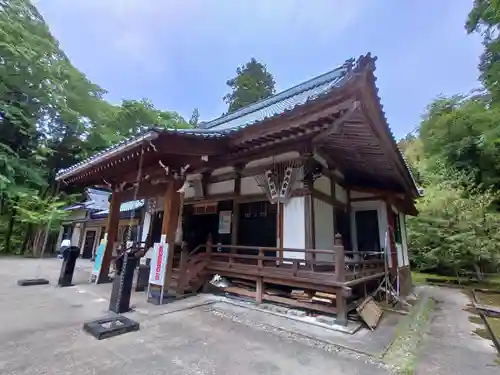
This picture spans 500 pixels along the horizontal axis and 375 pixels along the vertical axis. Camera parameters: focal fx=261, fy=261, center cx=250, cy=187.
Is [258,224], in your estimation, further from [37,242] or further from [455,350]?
[37,242]

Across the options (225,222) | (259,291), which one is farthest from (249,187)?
(259,291)

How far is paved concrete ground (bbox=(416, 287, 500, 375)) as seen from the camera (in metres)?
3.15

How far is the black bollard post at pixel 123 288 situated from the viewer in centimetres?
436

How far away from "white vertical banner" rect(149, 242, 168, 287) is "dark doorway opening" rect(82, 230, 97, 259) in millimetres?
15504

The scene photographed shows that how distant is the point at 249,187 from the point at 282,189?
1120 millimetres

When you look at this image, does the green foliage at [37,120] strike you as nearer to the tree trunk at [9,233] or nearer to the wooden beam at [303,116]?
the tree trunk at [9,233]

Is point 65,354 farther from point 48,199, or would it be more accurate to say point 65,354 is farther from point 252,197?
point 48,199

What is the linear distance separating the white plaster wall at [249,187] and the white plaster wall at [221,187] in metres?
0.35

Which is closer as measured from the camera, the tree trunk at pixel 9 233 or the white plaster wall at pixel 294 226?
the white plaster wall at pixel 294 226

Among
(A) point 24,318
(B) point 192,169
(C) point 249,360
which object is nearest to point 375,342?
(C) point 249,360

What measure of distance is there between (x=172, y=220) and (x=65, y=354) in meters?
2.81

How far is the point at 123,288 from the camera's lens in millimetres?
4418

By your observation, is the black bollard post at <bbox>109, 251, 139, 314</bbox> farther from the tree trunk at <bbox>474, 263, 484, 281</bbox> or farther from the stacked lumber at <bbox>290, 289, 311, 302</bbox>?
the tree trunk at <bbox>474, 263, 484, 281</bbox>

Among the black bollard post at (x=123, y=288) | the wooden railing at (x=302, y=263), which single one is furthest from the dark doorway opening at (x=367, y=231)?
the black bollard post at (x=123, y=288)
